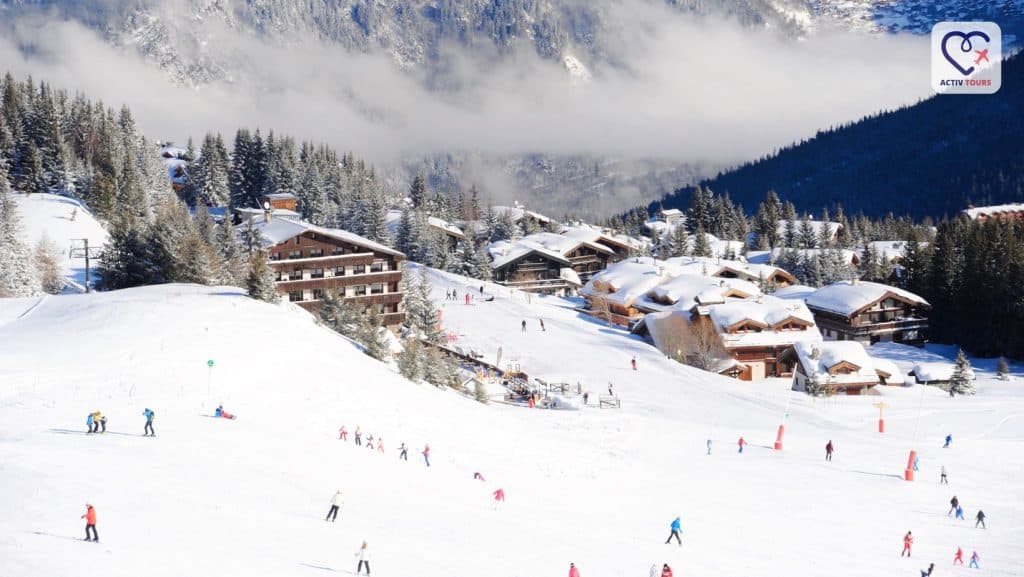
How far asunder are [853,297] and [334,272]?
2012 inches

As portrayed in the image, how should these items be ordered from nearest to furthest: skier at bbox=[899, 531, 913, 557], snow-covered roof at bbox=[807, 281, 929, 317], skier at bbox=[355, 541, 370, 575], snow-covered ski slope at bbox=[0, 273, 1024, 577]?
skier at bbox=[355, 541, 370, 575], snow-covered ski slope at bbox=[0, 273, 1024, 577], skier at bbox=[899, 531, 913, 557], snow-covered roof at bbox=[807, 281, 929, 317]

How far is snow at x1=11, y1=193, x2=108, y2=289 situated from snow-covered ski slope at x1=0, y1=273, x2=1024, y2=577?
103ft

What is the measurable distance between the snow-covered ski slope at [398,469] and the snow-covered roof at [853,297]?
93.4 feet

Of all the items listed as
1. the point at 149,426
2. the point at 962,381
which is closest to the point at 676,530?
the point at 149,426

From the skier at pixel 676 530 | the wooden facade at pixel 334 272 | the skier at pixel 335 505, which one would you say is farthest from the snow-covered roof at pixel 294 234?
the skier at pixel 335 505

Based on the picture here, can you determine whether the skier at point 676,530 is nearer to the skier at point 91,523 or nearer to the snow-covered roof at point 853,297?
the skier at point 91,523

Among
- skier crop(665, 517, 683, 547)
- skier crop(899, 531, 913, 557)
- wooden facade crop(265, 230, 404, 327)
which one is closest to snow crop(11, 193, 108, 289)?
wooden facade crop(265, 230, 404, 327)

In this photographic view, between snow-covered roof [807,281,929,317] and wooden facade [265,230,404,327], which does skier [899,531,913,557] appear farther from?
snow-covered roof [807,281,929,317]

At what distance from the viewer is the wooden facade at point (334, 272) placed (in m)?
73.8

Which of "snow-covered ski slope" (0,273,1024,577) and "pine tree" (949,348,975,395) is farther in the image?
"pine tree" (949,348,975,395)

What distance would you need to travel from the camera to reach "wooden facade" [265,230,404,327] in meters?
73.8

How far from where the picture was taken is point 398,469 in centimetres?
3422

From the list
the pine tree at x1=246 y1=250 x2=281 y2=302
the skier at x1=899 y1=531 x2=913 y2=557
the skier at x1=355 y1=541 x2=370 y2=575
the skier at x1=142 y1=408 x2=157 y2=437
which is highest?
the pine tree at x1=246 y1=250 x2=281 y2=302

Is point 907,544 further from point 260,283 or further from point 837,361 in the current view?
point 260,283
